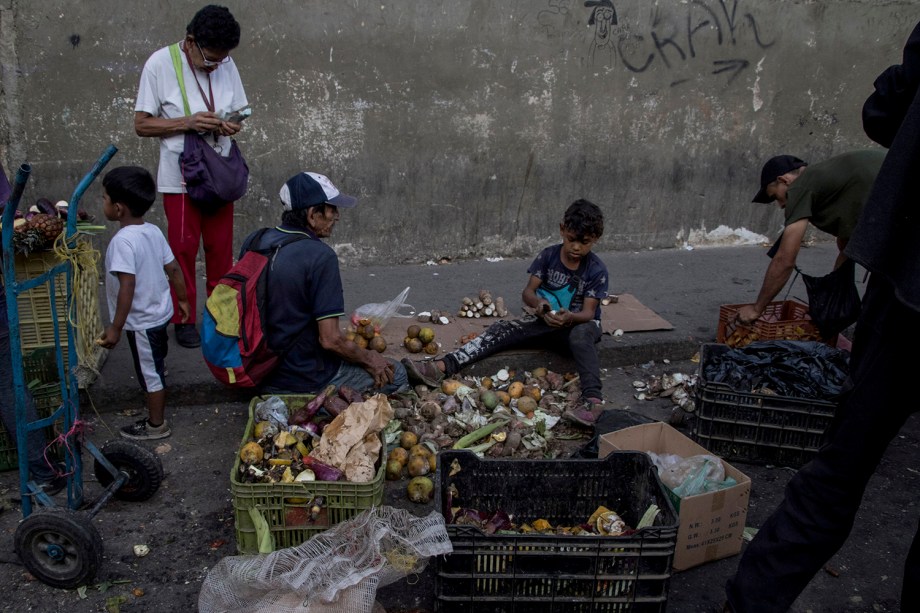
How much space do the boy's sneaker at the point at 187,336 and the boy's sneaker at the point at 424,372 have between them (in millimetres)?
1520

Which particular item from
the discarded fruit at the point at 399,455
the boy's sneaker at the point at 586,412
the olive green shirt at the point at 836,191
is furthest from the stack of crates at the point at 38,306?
the olive green shirt at the point at 836,191

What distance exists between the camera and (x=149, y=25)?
6.08 metres

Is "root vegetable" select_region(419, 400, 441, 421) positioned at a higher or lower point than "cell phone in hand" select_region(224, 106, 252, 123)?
lower

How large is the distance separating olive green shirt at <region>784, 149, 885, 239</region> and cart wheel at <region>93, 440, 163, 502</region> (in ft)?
13.3

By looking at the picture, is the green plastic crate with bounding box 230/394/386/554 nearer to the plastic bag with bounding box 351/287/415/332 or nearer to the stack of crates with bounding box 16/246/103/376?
the stack of crates with bounding box 16/246/103/376

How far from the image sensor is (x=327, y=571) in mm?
2777

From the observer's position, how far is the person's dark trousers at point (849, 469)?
7.91 ft

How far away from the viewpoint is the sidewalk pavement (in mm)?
4824

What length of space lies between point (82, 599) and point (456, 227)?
500cm

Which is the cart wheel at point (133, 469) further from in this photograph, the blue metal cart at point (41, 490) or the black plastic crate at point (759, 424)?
the black plastic crate at point (759, 424)

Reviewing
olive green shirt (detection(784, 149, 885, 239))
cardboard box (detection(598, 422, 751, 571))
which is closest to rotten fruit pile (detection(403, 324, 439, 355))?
cardboard box (detection(598, 422, 751, 571))

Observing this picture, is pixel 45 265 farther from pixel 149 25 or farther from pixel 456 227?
pixel 456 227

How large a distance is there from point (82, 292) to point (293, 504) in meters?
1.50

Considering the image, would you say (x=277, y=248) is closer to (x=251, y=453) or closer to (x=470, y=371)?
(x=251, y=453)
